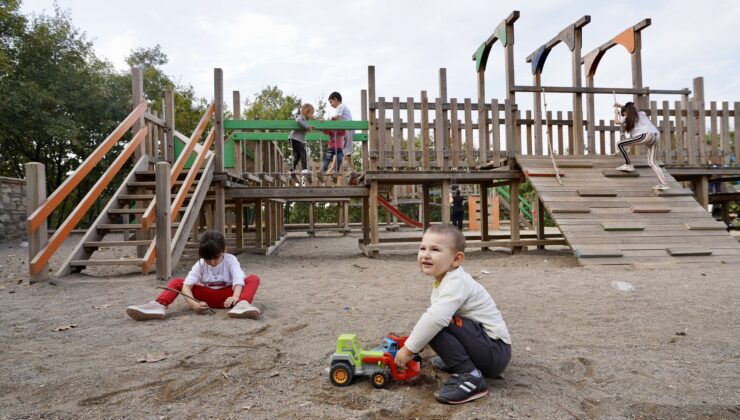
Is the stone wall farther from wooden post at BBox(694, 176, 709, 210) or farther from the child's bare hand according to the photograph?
wooden post at BBox(694, 176, 709, 210)

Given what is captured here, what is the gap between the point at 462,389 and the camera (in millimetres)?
2078

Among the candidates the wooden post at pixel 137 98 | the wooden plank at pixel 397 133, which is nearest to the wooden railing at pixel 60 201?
the wooden post at pixel 137 98

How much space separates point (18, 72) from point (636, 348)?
82.4 feet

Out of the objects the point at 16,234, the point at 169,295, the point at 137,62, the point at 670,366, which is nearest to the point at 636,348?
the point at 670,366

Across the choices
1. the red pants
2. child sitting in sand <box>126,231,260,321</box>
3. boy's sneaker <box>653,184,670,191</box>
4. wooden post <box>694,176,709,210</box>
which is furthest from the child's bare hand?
wooden post <box>694,176,709,210</box>

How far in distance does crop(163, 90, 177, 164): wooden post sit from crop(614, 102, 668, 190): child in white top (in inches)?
320

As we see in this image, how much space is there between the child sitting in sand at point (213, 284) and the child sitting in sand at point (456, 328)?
2.06 metres

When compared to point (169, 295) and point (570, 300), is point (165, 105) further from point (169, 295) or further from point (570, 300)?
point (570, 300)

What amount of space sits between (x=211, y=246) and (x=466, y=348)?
2.46 metres

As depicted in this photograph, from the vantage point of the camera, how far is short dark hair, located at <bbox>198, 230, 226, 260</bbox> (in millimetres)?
3838

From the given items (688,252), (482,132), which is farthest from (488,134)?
(688,252)

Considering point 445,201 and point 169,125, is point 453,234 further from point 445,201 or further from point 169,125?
point 169,125

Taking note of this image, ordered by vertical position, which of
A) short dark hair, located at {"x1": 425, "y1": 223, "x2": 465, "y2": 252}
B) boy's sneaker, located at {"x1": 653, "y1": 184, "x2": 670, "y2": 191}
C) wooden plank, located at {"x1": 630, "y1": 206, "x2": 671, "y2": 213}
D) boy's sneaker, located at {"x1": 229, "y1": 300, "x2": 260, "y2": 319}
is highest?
boy's sneaker, located at {"x1": 653, "y1": 184, "x2": 670, "y2": 191}

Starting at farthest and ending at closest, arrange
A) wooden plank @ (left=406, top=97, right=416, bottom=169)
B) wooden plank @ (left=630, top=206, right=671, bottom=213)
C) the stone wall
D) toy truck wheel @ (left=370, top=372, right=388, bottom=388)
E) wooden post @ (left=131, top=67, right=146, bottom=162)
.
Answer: the stone wall, wooden plank @ (left=406, top=97, right=416, bottom=169), wooden post @ (left=131, top=67, right=146, bottom=162), wooden plank @ (left=630, top=206, right=671, bottom=213), toy truck wheel @ (left=370, top=372, right=388, bottom=388)
